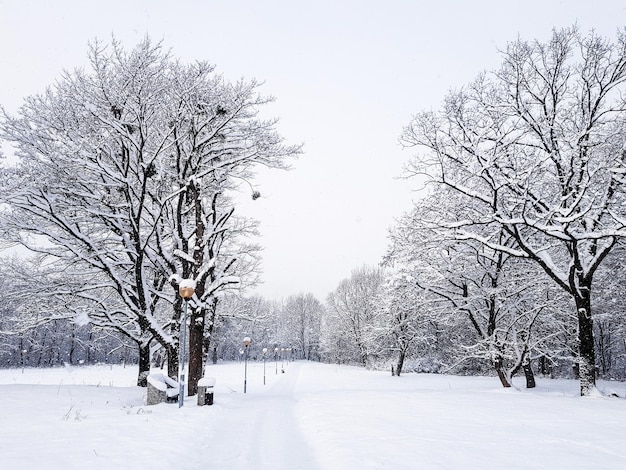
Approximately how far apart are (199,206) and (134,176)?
2625 millimetres

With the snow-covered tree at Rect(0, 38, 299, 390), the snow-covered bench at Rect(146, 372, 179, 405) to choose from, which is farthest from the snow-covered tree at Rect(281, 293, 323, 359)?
the snow-covered bench at Rect(146, 372, 179, 405)

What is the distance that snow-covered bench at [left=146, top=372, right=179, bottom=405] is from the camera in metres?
11.0

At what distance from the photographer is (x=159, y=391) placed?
1105cm

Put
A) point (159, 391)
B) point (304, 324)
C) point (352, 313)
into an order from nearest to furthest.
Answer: point (159, 391) → point (352, 313) → point (304, 324)

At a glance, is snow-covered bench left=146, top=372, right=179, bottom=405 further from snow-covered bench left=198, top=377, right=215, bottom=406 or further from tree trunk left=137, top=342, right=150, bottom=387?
tree trunk left=137, top=342, right=150, bottom=387

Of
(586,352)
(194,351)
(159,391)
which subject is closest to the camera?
(159,391)

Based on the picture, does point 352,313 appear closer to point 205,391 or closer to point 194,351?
point 194,351

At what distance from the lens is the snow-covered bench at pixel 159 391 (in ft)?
36.1

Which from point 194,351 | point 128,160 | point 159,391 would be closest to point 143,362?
point 194,351

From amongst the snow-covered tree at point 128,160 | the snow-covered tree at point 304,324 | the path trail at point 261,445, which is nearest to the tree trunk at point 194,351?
the snow-covered tree at point 128,160

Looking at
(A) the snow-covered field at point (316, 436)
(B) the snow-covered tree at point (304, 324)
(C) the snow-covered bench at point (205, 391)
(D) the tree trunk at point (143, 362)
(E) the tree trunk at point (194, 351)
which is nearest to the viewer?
(A) the snow-covered field at point (316, 436)

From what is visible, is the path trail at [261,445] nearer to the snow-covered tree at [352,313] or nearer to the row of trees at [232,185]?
the row of trees at [232,185]

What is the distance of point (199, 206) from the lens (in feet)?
45.0

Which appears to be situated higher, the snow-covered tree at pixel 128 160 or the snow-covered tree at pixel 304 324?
the snow-covered tree at pixel 128 160
